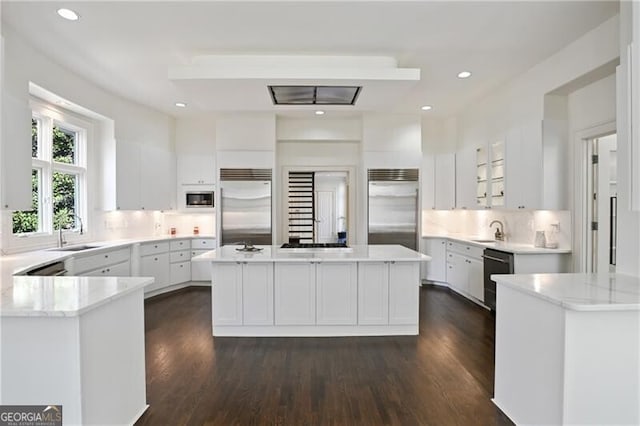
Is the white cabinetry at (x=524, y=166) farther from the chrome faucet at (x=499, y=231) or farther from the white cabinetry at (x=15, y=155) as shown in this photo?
the white cabinetry at (x=15, y=155)

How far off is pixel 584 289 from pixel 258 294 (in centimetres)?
276

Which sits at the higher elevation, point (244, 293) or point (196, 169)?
point (196, 169)

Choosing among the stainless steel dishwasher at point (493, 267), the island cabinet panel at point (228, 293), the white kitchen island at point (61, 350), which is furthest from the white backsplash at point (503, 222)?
the white kitchen island at point (61, 350)

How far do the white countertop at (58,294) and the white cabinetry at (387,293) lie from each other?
2148 millimetres

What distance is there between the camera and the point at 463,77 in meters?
4.18

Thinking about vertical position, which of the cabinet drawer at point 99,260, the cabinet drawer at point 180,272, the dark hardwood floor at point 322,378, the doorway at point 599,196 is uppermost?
the doorway at point 599,196

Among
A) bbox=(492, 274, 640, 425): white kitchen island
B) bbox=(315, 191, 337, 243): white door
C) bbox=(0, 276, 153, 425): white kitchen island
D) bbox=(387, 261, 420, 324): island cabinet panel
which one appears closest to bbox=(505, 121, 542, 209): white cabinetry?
bbox=(387, 261, 420, 324): island cabinet panel

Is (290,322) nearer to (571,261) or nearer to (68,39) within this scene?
(571,261)

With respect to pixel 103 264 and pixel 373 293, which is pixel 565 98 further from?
pixel 103 264

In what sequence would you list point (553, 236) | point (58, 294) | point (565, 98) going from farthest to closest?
1. point (553, 236)
2. point (565, 98)
3. point (58, 294)

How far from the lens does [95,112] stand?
177 inches

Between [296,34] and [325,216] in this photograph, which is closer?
[296,34]

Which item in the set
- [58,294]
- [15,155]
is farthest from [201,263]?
[58,294]

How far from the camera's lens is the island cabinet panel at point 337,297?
3551 mm
